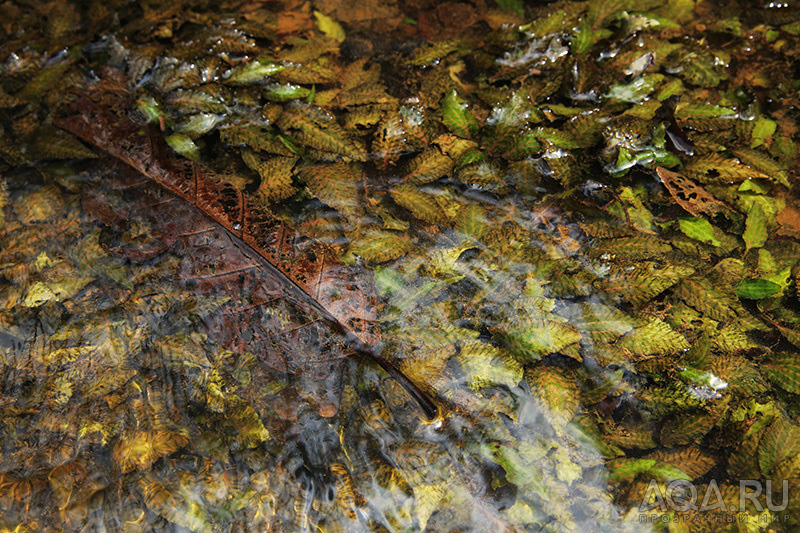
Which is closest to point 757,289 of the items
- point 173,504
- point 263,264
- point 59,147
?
point 263,264

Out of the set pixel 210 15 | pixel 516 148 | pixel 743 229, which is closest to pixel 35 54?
pixel 210 15

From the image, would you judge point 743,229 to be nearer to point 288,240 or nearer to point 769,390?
point 769,390

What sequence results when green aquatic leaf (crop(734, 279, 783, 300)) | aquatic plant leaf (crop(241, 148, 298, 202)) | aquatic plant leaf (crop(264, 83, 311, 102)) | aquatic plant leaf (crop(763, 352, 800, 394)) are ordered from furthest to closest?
aquatic plant leaf (crop(264, 83, 311, 102))
aquatic plant leaf (crop(241, 148, 298, 202))
green aquatic leaf (crop(734, 279, 783, 300))
aquatic plant leaf (crop(763, 352, 800, 394))

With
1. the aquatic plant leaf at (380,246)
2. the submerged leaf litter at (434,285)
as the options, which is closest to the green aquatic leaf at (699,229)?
the submerged leaf litter at (434,285)

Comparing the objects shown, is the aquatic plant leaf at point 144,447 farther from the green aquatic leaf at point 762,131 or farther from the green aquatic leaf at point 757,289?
the green aquatic leaf at point 762,131

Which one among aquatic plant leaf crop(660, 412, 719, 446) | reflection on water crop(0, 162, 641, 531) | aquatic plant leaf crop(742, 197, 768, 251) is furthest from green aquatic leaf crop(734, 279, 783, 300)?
reflection on water crop(0, 162, 641, 531)

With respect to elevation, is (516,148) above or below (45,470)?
above

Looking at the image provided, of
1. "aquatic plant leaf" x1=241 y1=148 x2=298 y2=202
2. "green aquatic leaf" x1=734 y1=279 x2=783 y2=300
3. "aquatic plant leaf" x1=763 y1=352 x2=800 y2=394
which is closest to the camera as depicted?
"aquatic plant leaf" x1=763 y1=352 x2=800 y2=394

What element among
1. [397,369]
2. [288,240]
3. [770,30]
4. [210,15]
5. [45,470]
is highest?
[770,30]

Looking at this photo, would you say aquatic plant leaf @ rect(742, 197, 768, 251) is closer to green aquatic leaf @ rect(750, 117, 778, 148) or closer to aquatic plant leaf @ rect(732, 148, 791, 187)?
aquatic plant leaf @ rect(732, 148, 791, 187)
